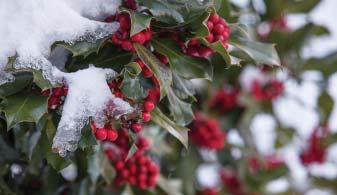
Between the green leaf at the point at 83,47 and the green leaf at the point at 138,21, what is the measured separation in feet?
0.29

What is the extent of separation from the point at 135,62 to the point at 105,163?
1.61 ft

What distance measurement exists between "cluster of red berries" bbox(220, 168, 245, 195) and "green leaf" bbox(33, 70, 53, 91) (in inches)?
65.0

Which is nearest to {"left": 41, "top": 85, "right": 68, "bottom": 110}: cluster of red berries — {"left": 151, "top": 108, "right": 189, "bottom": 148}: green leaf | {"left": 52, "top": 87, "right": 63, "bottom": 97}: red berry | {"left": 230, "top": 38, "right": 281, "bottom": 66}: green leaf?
{"left": 52, "top": 87, "right": 63, "bottom": 97}: red berry

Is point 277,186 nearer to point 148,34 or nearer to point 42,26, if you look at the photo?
point 148,34

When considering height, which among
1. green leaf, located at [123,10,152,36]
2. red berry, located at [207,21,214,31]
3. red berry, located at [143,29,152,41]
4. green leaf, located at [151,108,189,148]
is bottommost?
green leaf, located at [151,108,189,148]

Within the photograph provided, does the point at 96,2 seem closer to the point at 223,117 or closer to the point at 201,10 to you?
the point at 201,10

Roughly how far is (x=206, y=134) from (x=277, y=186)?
67 centimetres

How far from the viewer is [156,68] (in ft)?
4.00

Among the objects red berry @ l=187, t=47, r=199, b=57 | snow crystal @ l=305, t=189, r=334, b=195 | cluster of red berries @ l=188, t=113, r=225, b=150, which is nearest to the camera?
red berry @ l=187, t=47, r=199, b=57

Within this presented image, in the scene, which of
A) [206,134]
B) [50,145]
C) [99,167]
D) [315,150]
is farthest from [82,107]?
[315,150]

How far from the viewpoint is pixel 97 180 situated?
1639 millimetres

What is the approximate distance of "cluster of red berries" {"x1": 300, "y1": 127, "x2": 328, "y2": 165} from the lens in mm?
2775

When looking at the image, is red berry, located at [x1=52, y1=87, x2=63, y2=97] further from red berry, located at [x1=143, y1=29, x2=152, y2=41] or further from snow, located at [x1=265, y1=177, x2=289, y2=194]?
snow, located at [x1=265, y1=177, x2=289, y2=194]

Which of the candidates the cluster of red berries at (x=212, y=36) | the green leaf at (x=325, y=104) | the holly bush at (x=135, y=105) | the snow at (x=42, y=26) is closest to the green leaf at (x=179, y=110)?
the holly bush at (x=135, y=105)
